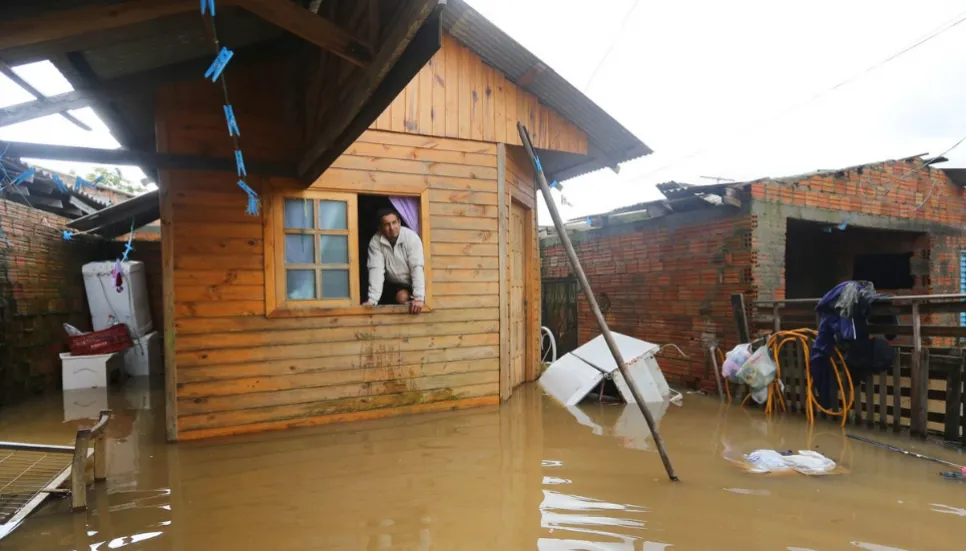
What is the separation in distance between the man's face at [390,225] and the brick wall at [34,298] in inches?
214

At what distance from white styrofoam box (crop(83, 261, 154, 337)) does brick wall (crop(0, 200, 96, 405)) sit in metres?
0.24

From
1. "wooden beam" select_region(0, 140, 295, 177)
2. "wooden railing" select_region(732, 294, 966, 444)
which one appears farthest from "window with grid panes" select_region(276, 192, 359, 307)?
"wooden railing" select_region(732, 294, 966, 444)

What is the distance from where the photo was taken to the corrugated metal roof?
5.68 meters

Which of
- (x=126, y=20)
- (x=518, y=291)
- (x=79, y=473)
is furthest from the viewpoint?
(x=518, y=291)

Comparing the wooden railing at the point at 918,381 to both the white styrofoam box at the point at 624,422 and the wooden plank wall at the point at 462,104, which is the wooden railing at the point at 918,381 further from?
the wooden plank wall at the point at 462,104

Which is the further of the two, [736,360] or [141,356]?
[141,356]

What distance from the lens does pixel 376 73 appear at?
290cm

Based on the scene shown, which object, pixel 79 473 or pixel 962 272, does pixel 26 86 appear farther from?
pixel 962 272

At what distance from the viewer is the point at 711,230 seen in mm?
7438

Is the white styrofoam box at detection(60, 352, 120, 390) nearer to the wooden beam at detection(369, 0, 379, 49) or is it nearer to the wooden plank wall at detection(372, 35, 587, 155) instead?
the wooden plank wall at detection(372, 35, 587, 155)

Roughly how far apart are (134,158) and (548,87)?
468cm

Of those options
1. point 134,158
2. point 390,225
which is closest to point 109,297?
point 134,158

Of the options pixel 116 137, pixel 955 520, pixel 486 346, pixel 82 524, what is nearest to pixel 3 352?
pixel 116 137

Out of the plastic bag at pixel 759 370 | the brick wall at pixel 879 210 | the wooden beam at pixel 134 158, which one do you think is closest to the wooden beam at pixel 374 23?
the wooden beam at pixel 134 158
